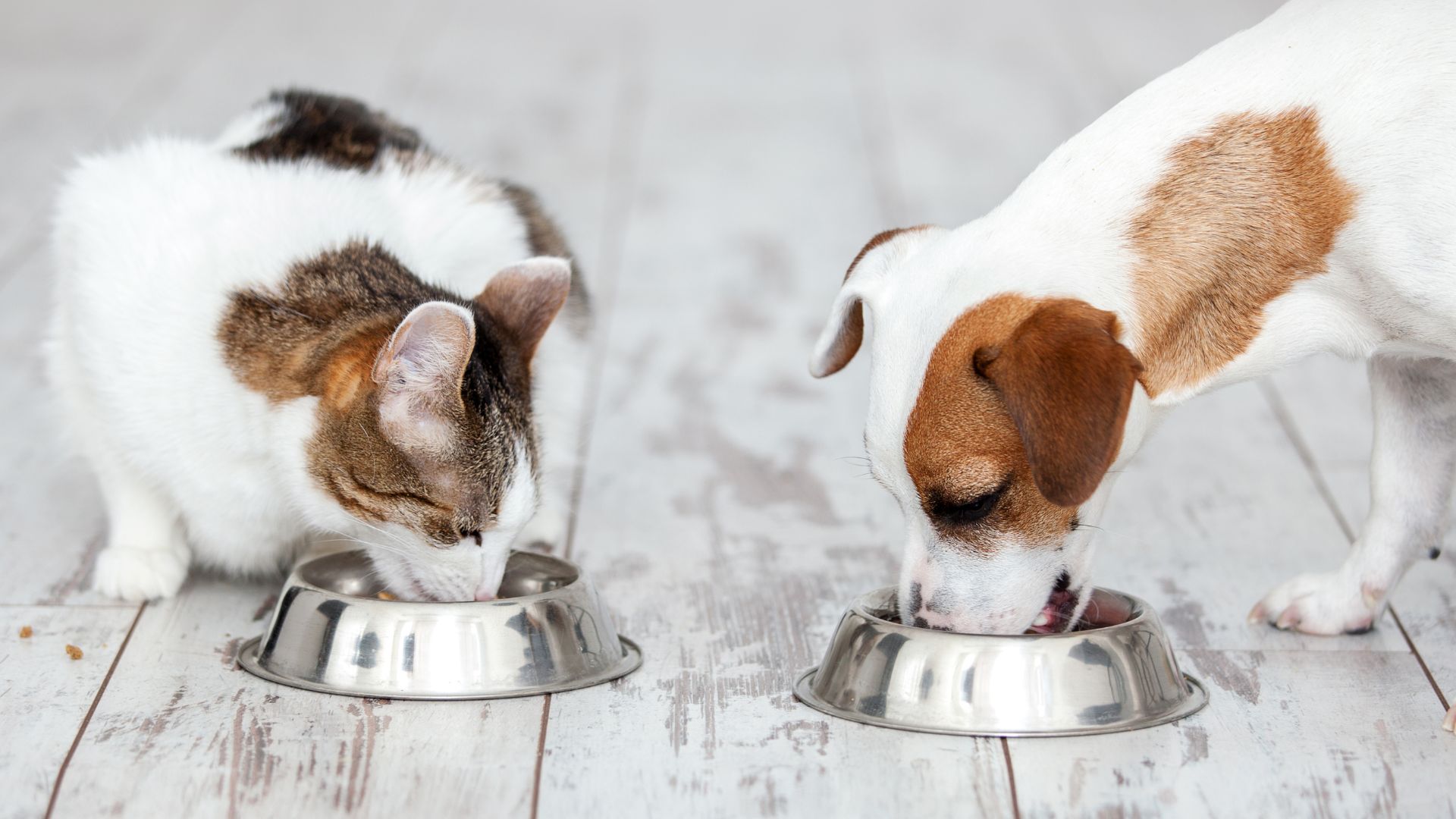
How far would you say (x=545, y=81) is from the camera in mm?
6637

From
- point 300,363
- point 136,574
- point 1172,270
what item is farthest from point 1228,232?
point 136,574

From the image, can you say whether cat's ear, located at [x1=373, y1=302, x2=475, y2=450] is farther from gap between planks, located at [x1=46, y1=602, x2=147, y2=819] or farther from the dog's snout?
the dog's snout

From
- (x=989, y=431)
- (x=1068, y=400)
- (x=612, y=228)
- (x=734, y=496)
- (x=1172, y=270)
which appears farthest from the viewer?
(x=612, y=228)

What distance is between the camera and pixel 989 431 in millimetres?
2143

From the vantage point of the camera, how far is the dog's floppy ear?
2.42 m

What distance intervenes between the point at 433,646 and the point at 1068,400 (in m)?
0.98

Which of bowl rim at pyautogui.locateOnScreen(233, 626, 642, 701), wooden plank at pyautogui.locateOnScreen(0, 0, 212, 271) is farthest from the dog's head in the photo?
wooden plank at pyautogui.locateOnScreen(0, 0, 212, 271)

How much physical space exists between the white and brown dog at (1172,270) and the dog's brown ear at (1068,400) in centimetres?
5

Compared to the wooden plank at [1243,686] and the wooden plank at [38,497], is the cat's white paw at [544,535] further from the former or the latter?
the wooden plank at [1243,686]

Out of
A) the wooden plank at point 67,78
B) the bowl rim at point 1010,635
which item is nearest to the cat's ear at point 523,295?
the bowl rim at point 1010,635

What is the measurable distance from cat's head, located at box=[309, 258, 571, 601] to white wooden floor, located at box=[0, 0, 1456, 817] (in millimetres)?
255

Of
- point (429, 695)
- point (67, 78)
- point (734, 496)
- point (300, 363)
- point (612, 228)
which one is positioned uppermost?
point (67, 78)

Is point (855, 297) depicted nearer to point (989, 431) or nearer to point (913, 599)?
point (989, 431)

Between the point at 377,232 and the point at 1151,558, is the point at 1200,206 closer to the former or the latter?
the point at 1151,558
